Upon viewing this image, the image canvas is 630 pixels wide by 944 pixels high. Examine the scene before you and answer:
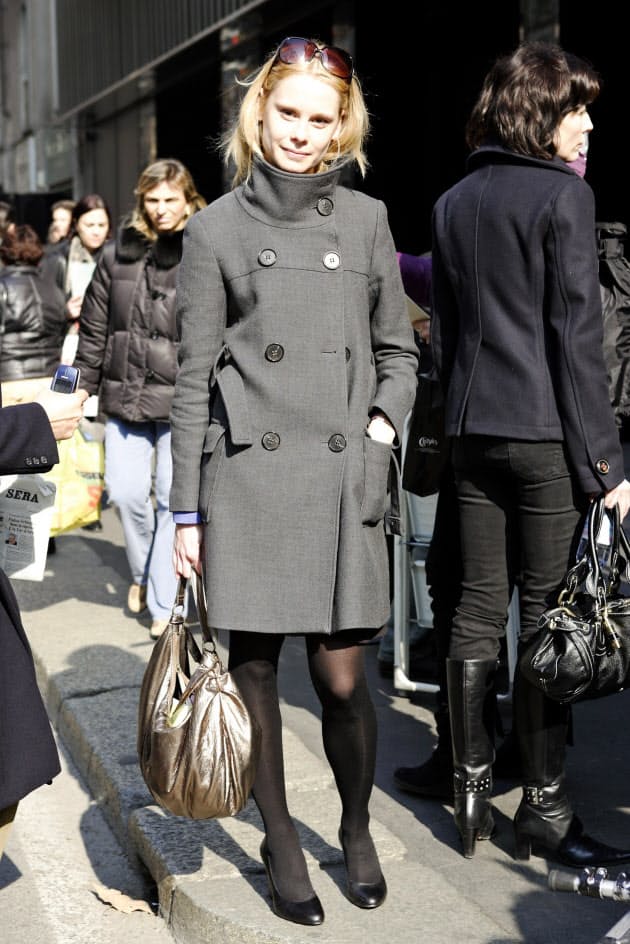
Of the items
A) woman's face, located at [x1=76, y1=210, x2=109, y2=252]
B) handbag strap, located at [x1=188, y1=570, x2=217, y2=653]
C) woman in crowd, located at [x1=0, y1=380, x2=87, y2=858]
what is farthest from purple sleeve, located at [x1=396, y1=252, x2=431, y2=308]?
woman's face, located at [x1=76, y1=210, x2=109, y2=252]

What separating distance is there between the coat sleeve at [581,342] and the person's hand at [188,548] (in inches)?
36.9

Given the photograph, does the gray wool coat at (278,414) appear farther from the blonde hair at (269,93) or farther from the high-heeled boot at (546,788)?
the high-heeled boot at (546,788)

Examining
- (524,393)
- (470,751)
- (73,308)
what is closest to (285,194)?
(524,393)

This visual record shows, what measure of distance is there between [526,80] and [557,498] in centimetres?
104

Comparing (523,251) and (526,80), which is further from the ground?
(526,80)

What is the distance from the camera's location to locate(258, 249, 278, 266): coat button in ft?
9.65

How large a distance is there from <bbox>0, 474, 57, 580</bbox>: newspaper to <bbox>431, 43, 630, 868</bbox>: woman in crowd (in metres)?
1.07

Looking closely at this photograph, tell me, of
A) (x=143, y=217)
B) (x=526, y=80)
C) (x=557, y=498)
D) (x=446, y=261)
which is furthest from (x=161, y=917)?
(x=143, y=217)

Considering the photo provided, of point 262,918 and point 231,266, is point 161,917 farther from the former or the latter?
point 231,266

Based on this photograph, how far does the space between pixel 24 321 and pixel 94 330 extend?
2.31m

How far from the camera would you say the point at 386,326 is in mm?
3104

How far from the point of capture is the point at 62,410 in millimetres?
2795

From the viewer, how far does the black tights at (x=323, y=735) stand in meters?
3.04

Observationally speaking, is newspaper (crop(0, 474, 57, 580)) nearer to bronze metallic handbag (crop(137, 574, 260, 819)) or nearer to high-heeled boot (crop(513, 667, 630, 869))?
bronze metallic handbag (crop(137, 574, 260, 819))
